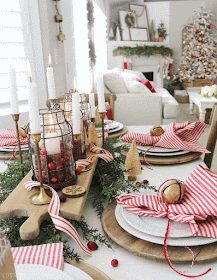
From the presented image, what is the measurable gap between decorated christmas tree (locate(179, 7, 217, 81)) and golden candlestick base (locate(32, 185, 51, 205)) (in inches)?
286

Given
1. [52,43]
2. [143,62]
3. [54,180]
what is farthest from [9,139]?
[143,62]

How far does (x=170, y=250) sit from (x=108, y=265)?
0.44 feet

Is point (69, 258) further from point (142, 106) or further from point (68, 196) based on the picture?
point (142, 106)

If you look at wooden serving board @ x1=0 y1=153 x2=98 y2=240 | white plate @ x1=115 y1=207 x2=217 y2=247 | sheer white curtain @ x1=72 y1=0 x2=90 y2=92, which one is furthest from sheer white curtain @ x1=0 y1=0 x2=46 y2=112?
white plate @ x1=115 y1=207 x2=217 y2=247

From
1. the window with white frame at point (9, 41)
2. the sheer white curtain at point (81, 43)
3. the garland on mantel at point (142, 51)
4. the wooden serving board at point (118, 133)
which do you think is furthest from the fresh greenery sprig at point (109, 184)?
the garland on mantel at point (142, 51)

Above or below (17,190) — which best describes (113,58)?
above

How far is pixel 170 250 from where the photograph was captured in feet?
2.07

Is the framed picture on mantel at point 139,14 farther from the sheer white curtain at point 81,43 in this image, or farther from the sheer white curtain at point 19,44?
the sheer white curtain at point 19,44

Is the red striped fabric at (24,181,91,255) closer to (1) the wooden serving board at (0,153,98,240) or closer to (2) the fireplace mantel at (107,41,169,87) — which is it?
(1) the wooden serving board at (0,153,98,240)

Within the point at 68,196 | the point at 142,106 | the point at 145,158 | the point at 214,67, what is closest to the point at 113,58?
the point at 214,67

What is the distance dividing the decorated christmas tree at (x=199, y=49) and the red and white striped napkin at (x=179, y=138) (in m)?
6.57

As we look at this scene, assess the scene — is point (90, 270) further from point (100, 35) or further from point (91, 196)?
point (100, 35)

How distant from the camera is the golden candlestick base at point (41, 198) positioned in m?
0.74

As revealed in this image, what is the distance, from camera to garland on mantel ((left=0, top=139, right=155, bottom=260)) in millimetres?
676
